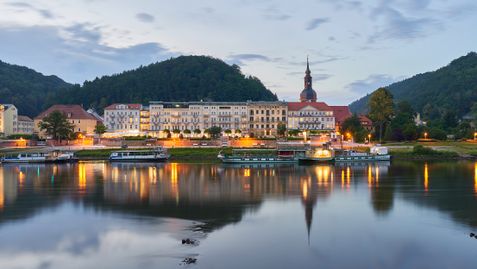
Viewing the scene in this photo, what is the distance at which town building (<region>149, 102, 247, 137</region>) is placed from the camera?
4097 inches

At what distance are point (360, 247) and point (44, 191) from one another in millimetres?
24490

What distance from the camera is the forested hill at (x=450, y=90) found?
129 m

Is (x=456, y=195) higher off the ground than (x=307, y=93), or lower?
lower

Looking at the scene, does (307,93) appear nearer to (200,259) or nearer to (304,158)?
(304,158)

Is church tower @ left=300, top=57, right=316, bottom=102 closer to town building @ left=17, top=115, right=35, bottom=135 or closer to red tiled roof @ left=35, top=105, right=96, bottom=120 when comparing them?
red tiled roof @ left=35, top=105, right=96, bottom=120

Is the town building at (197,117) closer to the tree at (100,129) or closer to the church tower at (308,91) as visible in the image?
the tree at (100,129)

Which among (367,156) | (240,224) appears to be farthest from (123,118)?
(240,224)

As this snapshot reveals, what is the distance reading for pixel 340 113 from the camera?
109688 millimetres

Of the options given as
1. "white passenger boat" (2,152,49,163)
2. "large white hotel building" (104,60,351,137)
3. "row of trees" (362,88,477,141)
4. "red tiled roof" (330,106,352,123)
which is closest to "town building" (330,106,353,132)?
"red tiled roof" (330,106,352,123)

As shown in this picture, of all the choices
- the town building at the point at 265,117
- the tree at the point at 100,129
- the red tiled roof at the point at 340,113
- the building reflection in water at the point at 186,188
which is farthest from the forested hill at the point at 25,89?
the building reflection in water at the point at 186,188

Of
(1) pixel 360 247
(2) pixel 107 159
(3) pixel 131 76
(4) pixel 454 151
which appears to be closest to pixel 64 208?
(1) pixel 360 247

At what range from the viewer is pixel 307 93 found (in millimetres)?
117250

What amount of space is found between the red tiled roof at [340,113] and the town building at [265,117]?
37.6 feet

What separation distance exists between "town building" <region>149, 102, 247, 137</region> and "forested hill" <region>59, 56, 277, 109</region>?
21450mm
